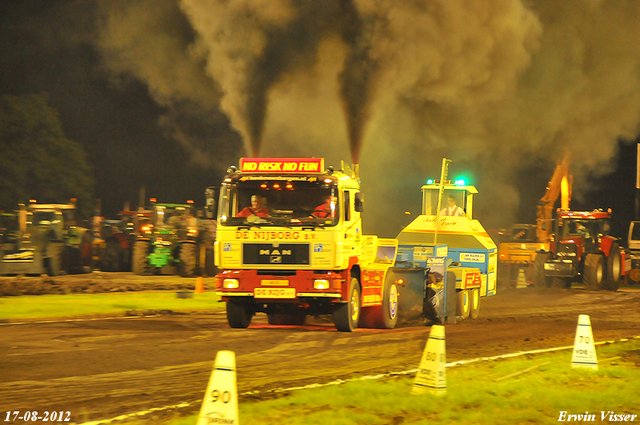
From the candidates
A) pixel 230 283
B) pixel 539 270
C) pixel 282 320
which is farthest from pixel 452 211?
pixel 539 270

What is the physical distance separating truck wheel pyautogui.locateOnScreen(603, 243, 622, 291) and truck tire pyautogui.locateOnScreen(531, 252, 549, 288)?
2140 millimetres

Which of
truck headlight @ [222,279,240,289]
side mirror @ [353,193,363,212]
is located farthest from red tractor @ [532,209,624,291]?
truck headlight @ [222,279,240,289]

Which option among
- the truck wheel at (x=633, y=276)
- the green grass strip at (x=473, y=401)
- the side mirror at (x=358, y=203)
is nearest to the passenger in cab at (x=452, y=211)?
the side mirror at (x=358, y=203)

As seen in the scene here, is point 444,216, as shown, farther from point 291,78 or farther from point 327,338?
point 291,78

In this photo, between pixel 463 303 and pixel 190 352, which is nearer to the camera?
pixel 190 352

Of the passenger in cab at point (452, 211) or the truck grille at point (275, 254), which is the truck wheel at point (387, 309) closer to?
the truck grille at point (275, 254)

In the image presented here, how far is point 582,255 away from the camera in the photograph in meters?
30.2

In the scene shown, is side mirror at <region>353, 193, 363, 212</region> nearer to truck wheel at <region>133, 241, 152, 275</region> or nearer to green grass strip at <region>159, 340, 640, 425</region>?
→ green grass strip at <region>159, 340, 640, 425</region>

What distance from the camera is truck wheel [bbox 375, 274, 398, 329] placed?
52.6 ft

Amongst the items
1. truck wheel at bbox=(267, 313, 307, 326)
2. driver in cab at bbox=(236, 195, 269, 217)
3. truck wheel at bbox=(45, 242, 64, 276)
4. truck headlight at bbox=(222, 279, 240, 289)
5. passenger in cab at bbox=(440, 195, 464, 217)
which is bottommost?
truck wheel at bbox=(267, 313, 307, 326)

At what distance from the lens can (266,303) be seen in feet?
47.8

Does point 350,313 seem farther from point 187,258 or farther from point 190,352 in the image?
point 187,258

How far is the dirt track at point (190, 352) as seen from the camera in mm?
8367

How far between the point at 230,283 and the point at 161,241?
51.3 feet
